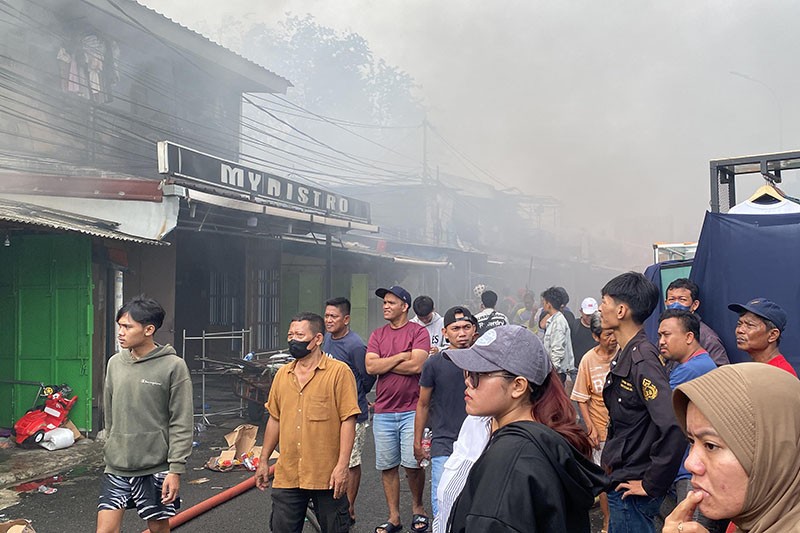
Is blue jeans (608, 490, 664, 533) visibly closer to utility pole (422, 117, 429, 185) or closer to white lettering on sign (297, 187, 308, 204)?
white lettering on sign (297, 187, 308, 204)

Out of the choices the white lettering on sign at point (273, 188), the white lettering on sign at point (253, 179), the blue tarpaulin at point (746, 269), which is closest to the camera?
the blue tarpaulin at point (746, 269)

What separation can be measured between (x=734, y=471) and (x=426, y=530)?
3987 mm

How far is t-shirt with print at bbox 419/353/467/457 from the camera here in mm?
4485

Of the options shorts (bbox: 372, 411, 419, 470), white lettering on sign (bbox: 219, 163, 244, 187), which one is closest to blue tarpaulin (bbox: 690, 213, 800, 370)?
shorts (bbox: 372, 411, 419, 470)

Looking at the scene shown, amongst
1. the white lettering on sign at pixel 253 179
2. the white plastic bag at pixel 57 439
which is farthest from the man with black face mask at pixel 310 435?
the white lettering on sign at pixel 253 179

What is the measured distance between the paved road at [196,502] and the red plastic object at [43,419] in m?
0.96

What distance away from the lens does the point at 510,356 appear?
213cm

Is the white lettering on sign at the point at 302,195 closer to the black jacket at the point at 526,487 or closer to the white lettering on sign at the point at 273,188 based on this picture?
the white lettering on sign at the point at 273,188

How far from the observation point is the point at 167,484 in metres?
3.79

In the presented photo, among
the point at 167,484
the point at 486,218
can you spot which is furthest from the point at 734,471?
the point at 486,218

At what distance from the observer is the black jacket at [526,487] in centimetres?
173

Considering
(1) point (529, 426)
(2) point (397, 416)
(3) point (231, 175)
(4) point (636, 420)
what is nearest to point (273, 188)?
(3) point (231, 175)

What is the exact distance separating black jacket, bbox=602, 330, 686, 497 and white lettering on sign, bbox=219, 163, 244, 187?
7.42 metres

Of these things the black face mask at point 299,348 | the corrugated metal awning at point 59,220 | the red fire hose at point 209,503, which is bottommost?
the red fire hose at point 209,503
